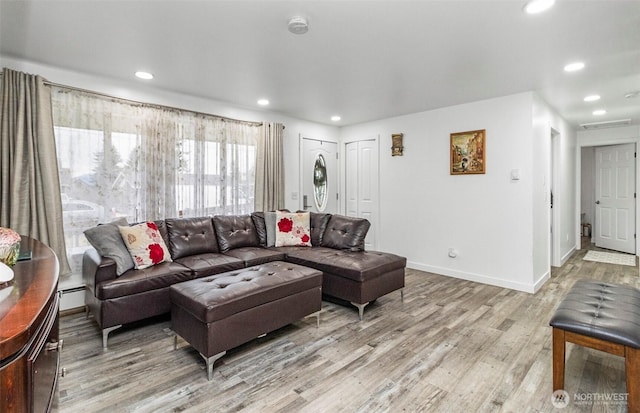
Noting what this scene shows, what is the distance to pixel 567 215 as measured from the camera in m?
5.42

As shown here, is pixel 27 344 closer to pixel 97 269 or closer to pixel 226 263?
pixel 97 269

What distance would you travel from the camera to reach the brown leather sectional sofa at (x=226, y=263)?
2.60m

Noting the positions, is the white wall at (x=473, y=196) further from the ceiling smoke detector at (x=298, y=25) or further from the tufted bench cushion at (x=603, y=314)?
the ceiling smoke detector at (x=298, y=25)

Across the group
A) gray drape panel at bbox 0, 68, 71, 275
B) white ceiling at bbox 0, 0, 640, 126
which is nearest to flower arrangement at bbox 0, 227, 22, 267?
white ceiling at bbox 0, 0, 640, 126

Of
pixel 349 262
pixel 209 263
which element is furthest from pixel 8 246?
pixel 349 262

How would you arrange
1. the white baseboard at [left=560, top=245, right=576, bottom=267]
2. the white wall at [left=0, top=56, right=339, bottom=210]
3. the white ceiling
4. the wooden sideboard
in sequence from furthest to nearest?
the white baseboard at [left=560, top=245, right=576, bottom=267] → the white wall at [left=0, top=56, right=339, bottom=210] → the white ceiling → the wooden sideboard

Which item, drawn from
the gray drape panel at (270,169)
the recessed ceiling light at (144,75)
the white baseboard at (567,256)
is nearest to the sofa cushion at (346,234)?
the gray drape panel at (270,169)

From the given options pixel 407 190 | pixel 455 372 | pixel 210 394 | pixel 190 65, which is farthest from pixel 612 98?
pixel 210 394

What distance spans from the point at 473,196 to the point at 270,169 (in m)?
2.81

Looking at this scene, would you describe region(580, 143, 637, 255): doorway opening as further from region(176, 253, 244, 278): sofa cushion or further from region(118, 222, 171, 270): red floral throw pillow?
region(118, 222, 171, 270): red floral throw pillow

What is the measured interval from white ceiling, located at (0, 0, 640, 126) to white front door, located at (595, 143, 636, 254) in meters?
2.87

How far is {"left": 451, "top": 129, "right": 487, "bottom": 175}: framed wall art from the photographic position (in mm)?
4098

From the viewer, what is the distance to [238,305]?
2242mm

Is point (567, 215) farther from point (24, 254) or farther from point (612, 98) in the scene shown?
point (24, 254)
